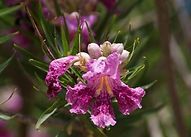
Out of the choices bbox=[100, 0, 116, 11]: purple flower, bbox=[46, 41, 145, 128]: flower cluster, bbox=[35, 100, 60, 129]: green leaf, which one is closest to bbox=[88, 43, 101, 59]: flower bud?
bbox=[46, 41, 145, 128]: flower cluster

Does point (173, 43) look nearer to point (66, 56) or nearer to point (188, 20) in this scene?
point (188, 20)

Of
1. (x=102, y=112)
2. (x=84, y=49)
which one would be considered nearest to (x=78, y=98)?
(x=102, y=112)

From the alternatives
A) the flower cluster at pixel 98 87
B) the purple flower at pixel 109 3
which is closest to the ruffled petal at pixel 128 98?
the flower cluster at pixel 98 87

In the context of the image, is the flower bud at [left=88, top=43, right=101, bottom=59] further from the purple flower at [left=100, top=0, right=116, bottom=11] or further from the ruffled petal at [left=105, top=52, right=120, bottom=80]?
the purple flower at [left=100, top=0, right=116, bottom=11]

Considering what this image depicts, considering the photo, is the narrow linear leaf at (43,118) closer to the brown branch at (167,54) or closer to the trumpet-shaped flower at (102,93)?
the trumpet-shaped flower at (102,93)

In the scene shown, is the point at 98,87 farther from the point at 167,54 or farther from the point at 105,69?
the point at 167,54

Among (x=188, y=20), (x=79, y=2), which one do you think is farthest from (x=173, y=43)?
(x=79, y=2)
